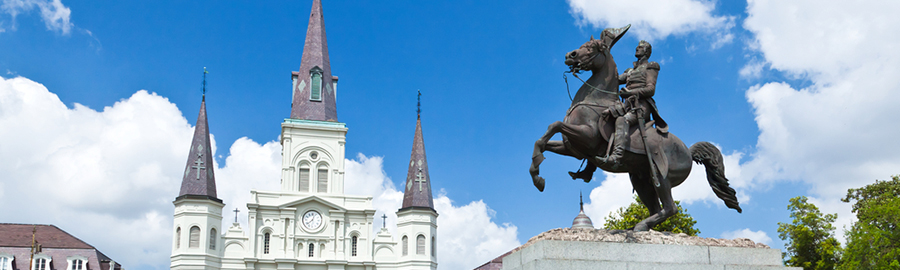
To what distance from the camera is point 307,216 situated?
2532 inches

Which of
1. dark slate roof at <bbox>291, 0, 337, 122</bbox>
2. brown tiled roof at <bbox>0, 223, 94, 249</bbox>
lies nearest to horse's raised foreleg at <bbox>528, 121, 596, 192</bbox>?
brown tiled roof at <bbox>0, 223, 94, 249</bbox>

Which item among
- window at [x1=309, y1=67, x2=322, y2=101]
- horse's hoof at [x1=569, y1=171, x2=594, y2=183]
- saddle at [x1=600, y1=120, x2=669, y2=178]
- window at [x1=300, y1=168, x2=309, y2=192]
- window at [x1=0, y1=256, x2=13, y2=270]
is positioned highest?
window at [x1=309, y1=67, x2=322, y2=101]

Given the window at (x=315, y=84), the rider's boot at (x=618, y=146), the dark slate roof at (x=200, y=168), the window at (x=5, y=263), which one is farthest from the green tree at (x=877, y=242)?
the window at (x=5, y=263)

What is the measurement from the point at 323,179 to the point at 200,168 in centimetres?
969

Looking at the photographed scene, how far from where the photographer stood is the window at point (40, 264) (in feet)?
180

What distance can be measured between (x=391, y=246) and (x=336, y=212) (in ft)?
16.6

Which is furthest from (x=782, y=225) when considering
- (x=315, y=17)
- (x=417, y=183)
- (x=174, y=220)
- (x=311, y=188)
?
(x=315, y=17)

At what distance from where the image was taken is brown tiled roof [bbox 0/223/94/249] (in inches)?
2206

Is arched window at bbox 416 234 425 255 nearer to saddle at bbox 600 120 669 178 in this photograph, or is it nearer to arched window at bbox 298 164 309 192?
arched window at bbox 298 164 309 192

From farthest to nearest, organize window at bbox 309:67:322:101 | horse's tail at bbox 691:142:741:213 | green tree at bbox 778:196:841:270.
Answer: window at bbox 309:67:322:101 → green tree at bbox 778:196:841:270 → horse's tail at bbox 691:142:741:213

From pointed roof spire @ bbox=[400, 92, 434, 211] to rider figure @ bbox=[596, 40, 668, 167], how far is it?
5327 centimetres

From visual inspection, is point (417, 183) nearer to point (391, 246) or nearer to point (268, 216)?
point (391, 246)

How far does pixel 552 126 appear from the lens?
32.3ft

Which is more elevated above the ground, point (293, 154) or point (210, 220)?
point (293, 154)
